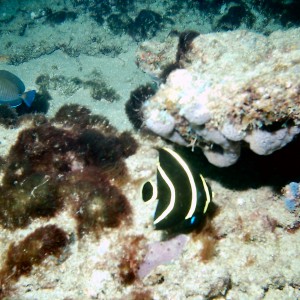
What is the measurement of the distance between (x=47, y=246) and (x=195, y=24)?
396 inches

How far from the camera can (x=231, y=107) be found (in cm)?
279

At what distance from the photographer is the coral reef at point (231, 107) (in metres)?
2.71

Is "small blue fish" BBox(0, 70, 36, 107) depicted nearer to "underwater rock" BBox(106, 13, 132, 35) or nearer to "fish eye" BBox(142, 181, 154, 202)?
"fish eye" BBox(142, 181, 154, 202)

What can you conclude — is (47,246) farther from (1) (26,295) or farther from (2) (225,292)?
(2) (225,292)

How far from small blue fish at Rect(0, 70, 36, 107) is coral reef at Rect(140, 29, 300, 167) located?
381cm

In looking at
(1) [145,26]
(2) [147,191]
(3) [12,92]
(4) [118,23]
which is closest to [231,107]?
(2) [147,191]

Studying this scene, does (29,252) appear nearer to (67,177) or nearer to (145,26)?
(67,177)

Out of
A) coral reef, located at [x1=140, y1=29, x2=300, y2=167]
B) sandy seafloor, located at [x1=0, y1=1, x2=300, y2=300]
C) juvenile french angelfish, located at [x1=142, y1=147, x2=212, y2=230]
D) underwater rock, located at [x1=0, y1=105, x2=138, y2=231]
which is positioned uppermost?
coral reef, located at [x1=140, y1=29, x2=300, y2=167]

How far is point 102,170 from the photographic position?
3924 mm

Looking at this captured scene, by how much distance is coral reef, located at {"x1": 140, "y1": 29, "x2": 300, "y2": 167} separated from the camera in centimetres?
271

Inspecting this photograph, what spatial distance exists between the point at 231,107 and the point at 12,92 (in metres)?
4.78

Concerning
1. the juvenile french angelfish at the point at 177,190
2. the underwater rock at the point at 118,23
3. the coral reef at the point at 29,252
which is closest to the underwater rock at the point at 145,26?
the underwater rock at the point at 118,23

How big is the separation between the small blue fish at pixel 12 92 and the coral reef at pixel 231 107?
3809 mm

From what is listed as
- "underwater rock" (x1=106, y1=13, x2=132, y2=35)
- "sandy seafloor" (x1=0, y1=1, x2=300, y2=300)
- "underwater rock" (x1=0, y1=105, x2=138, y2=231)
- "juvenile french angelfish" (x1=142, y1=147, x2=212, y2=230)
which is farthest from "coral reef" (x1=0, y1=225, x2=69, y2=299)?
"underwater rock" (x1=106, y1=13, x2=132, y2=35)
